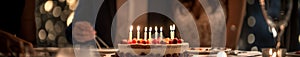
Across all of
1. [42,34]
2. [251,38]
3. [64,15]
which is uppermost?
[64,15]

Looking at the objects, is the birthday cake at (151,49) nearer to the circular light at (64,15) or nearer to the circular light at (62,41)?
the circular light at (62,41)

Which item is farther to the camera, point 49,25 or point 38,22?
point 49,25

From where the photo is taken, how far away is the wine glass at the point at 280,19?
3555 mm

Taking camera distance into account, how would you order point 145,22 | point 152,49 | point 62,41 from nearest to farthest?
point 152,49 → point 62,41 → point 145,22

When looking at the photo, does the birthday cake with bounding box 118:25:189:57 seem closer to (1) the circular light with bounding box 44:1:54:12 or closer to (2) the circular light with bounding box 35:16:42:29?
(2) the circular light with bounding box 35:16:42:29

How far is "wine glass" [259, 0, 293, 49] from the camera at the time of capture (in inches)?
140

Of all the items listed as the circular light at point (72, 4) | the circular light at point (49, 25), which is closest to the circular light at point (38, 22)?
the circular light at point (49, 25)

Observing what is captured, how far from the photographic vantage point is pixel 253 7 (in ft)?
11.9

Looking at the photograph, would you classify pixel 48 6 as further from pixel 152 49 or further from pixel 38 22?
pixel 152 49

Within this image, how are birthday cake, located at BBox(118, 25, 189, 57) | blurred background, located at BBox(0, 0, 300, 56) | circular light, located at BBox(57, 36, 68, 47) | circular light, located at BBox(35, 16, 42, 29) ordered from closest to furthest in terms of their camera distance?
birthday cake, located at BBox(118, 25, 189, 57)
blurred background, located at BBox(0, 0, 300, 56)
circular light, located at BBox(35, 16, 42, 29)
circular light, located at BBox(57, 36, 68, 47)

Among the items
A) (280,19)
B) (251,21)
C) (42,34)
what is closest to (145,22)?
(42,34)

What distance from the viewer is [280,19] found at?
361 cm

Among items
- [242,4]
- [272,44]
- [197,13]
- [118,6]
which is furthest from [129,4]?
[272,44]

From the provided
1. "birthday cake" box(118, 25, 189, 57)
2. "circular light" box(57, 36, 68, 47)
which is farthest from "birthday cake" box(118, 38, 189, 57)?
"circular light" box(57, 36, 68, 47)
